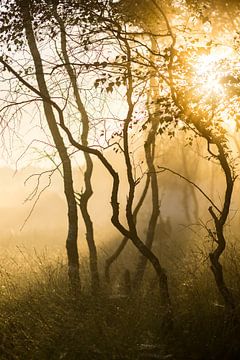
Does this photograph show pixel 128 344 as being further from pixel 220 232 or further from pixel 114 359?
pixel 220 232

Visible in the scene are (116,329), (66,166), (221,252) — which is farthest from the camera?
(66,166)

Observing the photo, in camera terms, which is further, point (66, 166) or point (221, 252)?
point (66, 166)

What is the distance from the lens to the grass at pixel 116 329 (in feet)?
23.2

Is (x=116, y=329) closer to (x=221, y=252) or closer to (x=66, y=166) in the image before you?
(x=221, y=252)

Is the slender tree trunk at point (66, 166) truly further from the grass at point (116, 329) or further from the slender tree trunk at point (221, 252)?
the slender tree trunk at point (221, 252)

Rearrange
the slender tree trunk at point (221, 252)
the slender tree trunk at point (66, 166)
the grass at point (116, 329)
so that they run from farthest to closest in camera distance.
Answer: the slender tree trunk at point (66, 166) → the slender tree trunk at point (221, 252) → the grass at point (116, 329)

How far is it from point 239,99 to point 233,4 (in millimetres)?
4541

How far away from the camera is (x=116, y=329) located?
728 centimetres

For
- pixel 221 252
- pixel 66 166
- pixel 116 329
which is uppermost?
pixel 66 166

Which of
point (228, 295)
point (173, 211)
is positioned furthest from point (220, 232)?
point (173, 211)

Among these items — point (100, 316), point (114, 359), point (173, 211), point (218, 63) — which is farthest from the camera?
point (173, 211)

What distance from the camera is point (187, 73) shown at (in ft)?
26.9

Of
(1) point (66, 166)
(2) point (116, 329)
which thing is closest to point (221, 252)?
(2) point (116, 329)

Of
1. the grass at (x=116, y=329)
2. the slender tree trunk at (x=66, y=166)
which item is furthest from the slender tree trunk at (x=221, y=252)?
the slender tree trunk at (x=66, y=166)
